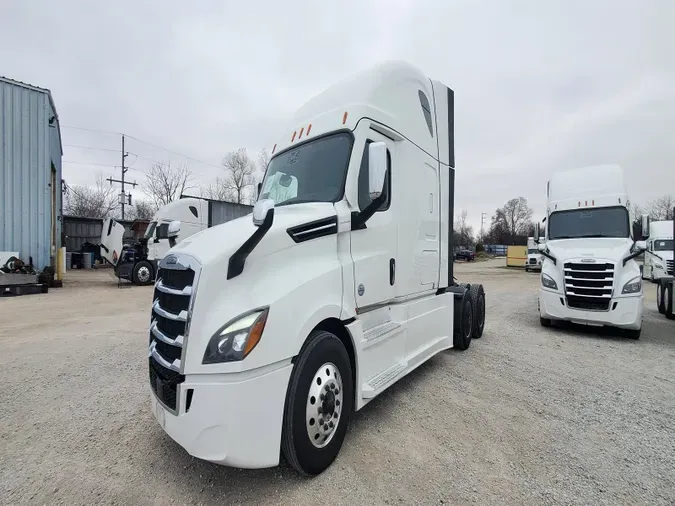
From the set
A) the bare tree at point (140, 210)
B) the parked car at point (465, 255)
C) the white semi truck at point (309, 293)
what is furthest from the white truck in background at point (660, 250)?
the bare tree at point (140, 210)

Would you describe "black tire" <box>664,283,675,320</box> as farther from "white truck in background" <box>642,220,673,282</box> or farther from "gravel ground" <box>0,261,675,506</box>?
"white truck in background" <box>642,220,673,282</box>

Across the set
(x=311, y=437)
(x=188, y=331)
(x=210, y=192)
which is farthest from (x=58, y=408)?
(x=210, y=192)

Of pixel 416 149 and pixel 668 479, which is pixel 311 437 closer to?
pixel 668 479

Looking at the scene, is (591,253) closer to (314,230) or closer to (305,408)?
(314,230)

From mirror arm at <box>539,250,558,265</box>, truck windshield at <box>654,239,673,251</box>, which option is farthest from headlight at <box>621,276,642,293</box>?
truck windshield at <box>654,239,673,251</box>

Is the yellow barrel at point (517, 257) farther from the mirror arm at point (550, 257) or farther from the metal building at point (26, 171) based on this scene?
the metal building at point (26, 171)

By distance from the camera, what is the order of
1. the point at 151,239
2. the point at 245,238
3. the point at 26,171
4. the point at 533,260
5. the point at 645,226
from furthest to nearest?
the point at 533,260 → the point at 151,239 → the point at 26,171 → the point at 645,226 → the point at 245,238

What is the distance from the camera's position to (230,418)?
79.7 inches

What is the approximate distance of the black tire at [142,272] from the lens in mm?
15047

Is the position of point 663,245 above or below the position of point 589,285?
above

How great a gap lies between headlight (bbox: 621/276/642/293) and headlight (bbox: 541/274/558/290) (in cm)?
104

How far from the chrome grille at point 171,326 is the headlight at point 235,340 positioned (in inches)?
8.4

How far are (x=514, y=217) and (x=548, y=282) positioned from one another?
8683 cm

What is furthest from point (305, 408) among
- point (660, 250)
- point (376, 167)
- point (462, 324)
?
point (660, 250)
